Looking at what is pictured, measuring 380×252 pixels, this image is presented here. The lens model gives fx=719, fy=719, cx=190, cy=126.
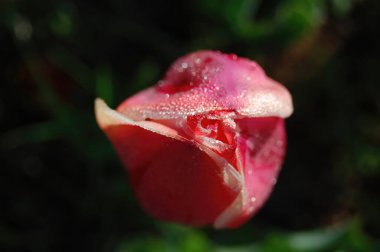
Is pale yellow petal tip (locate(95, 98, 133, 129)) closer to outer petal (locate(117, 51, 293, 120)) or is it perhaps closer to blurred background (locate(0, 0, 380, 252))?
outer petal (locate(117, 51, 293, 120))

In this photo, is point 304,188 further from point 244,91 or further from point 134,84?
point 244,91

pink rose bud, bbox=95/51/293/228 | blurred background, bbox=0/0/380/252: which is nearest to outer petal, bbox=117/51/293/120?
pink rose bud, bbox=95/51/293/228

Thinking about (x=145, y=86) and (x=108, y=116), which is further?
(x=145, y=86)

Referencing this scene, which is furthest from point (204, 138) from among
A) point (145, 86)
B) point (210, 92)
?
point (145, 86)

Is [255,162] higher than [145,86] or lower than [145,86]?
higher

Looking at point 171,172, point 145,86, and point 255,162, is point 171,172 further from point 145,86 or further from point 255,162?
point 145,86

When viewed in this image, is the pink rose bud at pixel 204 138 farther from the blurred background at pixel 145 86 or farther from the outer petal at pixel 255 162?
the blurred background at pixel 145 86
